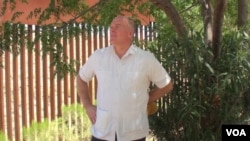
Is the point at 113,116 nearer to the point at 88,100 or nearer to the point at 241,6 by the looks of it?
the point at 88,100

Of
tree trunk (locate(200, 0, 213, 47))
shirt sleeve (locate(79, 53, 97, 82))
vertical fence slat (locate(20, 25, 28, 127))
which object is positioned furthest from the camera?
vertical fence slat (locate(20, 25, 28, 127))

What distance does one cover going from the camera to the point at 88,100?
380cm

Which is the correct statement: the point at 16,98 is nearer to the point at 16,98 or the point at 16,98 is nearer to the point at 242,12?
the point at 16,98

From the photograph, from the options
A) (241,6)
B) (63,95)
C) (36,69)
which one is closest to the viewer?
(241,6)

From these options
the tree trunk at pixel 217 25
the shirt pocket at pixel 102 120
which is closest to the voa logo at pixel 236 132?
the shirt pocket at pixel 102 120

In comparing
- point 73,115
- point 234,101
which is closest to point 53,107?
point 73,115

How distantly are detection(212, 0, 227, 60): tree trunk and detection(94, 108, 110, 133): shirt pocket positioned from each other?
1878 mm

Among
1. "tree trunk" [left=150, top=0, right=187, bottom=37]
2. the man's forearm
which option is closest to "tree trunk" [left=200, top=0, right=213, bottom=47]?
"tree trunk" [left=150, top=0, right=187, bottom=37]

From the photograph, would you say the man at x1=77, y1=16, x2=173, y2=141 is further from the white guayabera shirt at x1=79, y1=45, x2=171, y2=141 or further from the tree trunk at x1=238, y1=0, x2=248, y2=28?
the tree trunk at x1=238, y1=0, x2=248, y2=28

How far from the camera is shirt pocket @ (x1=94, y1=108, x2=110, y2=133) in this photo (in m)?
3.54

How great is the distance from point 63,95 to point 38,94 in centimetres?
64

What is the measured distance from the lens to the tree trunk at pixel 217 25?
5125 millimetres

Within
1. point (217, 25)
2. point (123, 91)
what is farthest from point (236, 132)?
point (217, 25)

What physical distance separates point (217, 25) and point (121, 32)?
6.73 ft
